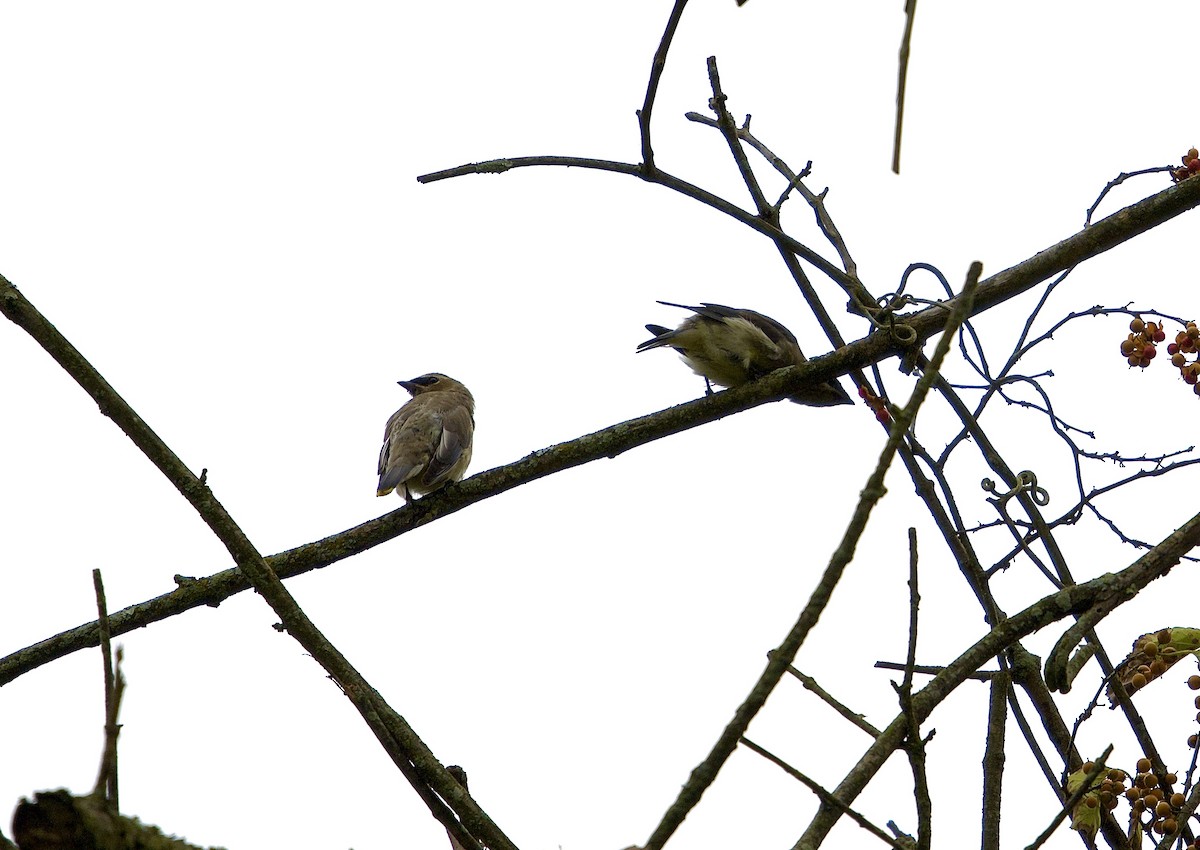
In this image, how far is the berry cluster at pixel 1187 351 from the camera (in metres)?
4.02

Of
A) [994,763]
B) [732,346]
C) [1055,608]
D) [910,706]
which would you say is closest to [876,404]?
[732,346]

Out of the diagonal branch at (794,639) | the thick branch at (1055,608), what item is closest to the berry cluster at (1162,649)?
the thick branch at (1055,608)

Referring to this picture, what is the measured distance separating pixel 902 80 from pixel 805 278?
300 centimetres

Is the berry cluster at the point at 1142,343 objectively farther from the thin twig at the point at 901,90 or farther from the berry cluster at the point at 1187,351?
the thin twig at the point at 901,90

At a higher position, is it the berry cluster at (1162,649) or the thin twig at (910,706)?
the berry cluster at (1162,649)

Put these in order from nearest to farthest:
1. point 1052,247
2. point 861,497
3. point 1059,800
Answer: point 861,497 → point 1059,800 → point 1052,247

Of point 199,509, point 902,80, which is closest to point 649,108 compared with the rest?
point 199,509

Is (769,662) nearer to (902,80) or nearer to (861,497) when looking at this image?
(861,497)

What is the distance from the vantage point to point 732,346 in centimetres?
552

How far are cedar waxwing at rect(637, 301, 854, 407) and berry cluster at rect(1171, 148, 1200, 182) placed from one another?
61.8 inches

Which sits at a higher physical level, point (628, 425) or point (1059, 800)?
point (628, 425)

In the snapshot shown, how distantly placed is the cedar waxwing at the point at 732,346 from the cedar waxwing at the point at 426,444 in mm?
1237

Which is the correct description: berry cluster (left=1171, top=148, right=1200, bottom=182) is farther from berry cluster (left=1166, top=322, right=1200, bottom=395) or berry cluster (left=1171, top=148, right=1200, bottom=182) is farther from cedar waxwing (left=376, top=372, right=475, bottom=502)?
cedar waxwing (left=376, top=372, right=475, bottom=502)

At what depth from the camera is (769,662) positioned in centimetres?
185
